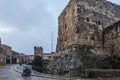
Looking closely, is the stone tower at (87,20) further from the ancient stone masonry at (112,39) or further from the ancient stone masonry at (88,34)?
the ancient stone masonry at (112,39)

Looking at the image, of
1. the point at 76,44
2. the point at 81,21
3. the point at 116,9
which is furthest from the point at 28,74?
the point at 116,9

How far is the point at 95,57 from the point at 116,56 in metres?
2.41

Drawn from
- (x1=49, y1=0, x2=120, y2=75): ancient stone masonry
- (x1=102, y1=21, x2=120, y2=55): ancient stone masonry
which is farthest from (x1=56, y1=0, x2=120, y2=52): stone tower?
(x1=102, y1=21, x2=120, y2=55): ancient stone masonry

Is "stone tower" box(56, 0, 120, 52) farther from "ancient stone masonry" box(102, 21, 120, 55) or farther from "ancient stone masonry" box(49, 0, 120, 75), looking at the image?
"ancient stone masonry" box(102, 21, 120, 55)

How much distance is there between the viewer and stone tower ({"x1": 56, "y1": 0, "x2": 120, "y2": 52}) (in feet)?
106

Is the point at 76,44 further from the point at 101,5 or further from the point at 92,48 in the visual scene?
the point at 101,5

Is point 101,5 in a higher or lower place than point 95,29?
higher

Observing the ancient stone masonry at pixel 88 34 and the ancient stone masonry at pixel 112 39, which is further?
the ancient stone masonry at pixel 112 39

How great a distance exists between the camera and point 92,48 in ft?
106

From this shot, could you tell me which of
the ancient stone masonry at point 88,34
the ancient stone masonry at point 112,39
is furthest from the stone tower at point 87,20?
the ancient stone masonry at point 112,39

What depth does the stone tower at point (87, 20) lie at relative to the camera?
32.4 metres

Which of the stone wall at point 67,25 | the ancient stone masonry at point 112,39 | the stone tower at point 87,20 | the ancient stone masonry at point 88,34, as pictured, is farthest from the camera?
the stone wall at point 67,25

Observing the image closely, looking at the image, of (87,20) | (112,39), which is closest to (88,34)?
(87,20)

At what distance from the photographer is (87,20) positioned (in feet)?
109
